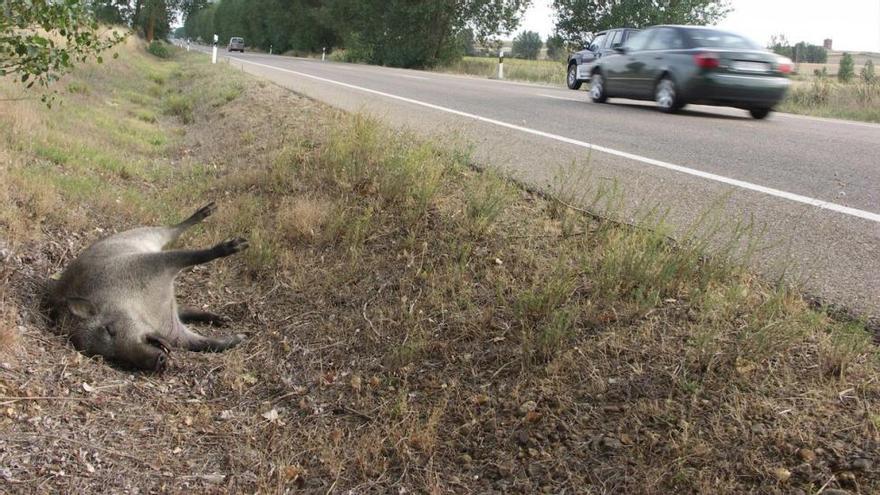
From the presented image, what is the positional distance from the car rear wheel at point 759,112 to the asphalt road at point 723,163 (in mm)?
153

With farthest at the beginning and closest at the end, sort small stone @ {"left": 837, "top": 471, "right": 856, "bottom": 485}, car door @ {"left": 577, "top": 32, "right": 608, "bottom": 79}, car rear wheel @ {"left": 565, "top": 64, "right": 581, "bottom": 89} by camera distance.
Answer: car rear wheel @ {"left": 565, "top": 64, "right": 581, "bottom": 89} < car door @ {"left": 577, "top": 32, "right": 608, "bottom": 79} < small stone @ {"left": 837, "top": 471, "right": 856, "bottom": 485}

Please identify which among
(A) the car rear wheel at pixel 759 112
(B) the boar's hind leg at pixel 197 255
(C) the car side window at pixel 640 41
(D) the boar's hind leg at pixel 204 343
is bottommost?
(D) the boar's hind leg at pixel 204 343

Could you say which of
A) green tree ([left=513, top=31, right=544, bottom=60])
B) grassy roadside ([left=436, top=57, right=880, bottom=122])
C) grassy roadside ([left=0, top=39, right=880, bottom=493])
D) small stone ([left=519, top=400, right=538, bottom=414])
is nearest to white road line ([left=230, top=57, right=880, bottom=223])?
grassy roadside ([left=0, top=39, right=880, bottom=493])

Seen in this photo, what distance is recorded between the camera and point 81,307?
12.8ft

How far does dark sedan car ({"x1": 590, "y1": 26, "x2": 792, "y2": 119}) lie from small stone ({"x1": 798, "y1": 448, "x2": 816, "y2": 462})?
8.82 m

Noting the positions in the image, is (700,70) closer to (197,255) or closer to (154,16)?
(197,255)

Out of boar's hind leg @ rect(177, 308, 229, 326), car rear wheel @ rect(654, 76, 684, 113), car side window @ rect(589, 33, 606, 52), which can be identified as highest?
car side window @ rect(589, 33, 606, 52)

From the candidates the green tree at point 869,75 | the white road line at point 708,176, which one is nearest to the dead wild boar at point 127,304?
the white road line at point 708,176

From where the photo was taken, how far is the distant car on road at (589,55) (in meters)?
18.5

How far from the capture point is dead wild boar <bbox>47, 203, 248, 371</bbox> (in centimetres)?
383

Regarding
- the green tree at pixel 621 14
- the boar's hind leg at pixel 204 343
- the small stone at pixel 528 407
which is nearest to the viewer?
the small stone at pixel 528 407

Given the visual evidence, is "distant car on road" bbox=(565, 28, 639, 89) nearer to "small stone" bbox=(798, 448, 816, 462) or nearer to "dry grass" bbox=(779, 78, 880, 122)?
"dry grass" bbox=(779, 78, 880, 122)

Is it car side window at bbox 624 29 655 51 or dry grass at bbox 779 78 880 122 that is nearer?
car side window at bbox 624 29 655 51

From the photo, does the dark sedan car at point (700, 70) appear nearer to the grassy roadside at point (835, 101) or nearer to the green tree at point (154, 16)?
the grassy roadside at point (835, 101)
